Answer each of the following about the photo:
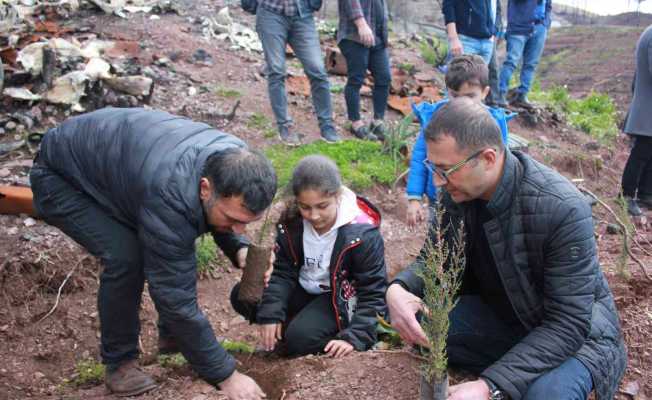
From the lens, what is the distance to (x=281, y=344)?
364 cm

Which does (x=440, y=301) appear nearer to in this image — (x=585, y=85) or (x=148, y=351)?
(x=148, y=351)

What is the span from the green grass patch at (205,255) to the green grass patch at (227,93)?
113 inches

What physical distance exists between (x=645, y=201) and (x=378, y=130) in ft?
8.58

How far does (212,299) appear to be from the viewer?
441 cm

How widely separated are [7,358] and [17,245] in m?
0.82

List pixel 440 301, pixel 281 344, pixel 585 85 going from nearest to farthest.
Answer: pixel 440 301 < pixel 281 344 < pixel 585 85

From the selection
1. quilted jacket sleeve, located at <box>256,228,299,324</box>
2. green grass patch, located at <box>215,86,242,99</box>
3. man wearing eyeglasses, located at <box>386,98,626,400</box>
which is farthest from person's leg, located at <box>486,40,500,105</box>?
Result: man wearing eyeglasses, located at <box>386,98,626,400</box>

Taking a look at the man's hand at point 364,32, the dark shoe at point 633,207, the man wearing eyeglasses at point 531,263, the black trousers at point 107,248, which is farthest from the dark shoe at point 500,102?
the black trousers at point 107,248

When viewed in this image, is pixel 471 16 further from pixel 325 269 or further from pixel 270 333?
pixel 270 333

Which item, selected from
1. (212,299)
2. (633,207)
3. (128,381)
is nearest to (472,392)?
(128,381)

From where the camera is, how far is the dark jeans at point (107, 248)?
9.28ft

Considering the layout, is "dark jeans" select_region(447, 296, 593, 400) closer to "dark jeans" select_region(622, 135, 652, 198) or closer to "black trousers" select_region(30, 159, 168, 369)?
"black trousers" select_region(30, 159, 168, 369)

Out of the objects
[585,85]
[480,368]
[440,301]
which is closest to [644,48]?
[480,368]

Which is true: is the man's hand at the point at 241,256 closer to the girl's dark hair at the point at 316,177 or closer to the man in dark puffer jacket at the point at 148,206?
the girl's dark hair at the point at 316,177
